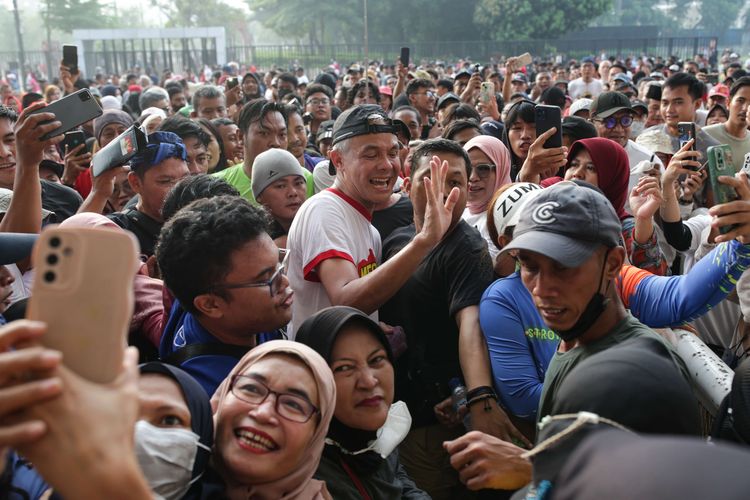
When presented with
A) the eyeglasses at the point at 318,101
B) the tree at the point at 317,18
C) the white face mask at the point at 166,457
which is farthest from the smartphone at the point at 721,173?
the tree at the point at 317,18

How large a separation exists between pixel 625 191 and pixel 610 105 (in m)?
2.46

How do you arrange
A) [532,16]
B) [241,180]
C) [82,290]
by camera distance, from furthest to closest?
[532,16], [241,180], [82,290]

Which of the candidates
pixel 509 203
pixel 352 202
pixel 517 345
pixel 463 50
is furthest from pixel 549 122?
pixel 463 50

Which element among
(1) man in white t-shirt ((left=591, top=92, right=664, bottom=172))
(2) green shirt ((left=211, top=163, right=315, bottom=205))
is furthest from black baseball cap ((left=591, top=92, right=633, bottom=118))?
(2) green shirt ((left=211, top=163, right=315, bottom=205))

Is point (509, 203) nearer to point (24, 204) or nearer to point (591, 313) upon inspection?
point (591, 313)

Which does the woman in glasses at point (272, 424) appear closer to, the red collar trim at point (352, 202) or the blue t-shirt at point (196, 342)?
the blue t-shirt at point (196, 342)

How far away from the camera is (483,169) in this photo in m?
3.98

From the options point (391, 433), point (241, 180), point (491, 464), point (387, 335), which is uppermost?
point (241, 180)

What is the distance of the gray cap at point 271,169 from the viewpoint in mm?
3914

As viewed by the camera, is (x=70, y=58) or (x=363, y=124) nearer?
(x=363, y=124)

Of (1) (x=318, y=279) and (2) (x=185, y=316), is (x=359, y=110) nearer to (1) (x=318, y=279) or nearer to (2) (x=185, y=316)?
(1) (x=318, y=279)

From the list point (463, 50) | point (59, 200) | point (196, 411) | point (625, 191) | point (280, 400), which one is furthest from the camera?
point (463, 50)

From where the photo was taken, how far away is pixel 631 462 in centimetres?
85

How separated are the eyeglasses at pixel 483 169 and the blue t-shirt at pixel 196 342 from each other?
1811mm
